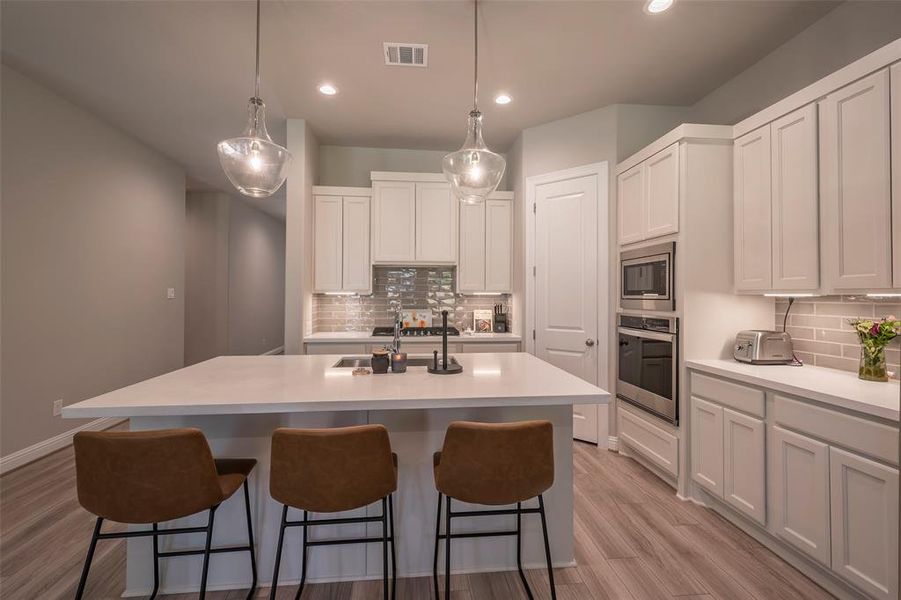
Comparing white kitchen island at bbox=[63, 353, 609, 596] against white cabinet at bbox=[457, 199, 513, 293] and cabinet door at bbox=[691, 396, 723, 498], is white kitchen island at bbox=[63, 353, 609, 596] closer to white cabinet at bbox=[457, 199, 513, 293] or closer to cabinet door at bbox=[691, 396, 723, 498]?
cabinet door at bbox=[691, 396, 723, 498]

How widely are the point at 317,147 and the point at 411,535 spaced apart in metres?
3.92

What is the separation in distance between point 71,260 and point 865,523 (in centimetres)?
546

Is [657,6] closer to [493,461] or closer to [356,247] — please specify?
[493,461]

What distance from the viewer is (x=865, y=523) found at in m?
1.50

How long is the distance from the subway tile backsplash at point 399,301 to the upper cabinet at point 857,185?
8.90ft

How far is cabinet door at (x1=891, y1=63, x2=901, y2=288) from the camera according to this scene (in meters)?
1.61

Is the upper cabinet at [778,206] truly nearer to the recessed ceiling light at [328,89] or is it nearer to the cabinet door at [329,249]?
the recessed ceiling light at [328,89]

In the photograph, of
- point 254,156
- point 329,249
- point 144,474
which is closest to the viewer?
point 144,474

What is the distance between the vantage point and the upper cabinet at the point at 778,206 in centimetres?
199

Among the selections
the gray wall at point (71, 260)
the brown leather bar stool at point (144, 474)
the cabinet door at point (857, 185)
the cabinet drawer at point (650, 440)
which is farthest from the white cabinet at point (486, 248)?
the gray wall at point (71, 260)

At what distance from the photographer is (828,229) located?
191cm

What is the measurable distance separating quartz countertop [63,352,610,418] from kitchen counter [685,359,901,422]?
99cm

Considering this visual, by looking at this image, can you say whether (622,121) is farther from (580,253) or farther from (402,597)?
(402,597)

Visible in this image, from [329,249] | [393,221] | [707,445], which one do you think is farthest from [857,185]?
[329,249]
